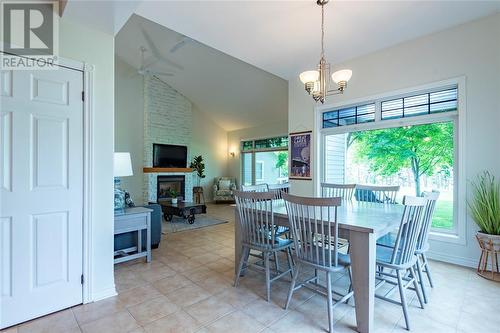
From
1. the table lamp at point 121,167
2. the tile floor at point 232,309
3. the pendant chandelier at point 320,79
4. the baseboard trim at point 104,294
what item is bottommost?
the tile floor at point 232,309

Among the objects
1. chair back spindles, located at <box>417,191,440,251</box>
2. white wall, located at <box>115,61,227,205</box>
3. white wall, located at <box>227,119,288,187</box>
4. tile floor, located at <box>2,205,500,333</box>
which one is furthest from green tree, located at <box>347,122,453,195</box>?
white wall, located at <box>115,61,227,205</box>

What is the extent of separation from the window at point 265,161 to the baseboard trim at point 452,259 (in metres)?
4.70

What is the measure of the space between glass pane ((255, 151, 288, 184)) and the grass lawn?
4571 mm

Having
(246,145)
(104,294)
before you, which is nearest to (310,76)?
(104,294)

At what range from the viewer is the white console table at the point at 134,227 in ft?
9.53

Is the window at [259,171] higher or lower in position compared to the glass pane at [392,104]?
lower

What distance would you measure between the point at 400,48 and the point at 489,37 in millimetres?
932

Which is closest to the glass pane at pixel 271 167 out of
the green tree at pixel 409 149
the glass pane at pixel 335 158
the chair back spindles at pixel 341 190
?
the glass pane at pixel 335 158

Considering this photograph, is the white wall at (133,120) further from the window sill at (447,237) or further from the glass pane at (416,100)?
the window sill at (447,237)

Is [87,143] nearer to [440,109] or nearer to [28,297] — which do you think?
[28,297]

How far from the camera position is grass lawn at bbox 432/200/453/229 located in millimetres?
3283

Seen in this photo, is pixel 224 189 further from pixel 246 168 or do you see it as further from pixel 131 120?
pixel 131 120

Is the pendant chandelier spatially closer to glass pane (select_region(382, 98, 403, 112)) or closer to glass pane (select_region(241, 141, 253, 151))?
glass pane (select_region(382, 98, 403, 112))

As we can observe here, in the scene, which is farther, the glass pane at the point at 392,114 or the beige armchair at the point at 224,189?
the beige armchair at the point at 224,189
